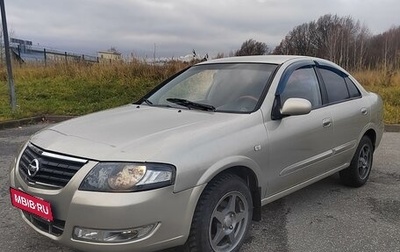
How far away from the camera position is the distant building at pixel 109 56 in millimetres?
14430

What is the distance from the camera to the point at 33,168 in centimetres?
253

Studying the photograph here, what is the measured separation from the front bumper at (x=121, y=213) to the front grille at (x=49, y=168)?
0.05m

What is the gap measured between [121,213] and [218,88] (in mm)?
1698

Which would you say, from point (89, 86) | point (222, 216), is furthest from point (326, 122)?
point (89, 86)

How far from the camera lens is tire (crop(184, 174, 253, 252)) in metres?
2.50

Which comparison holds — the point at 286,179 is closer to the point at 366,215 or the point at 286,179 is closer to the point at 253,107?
the point at 253,107

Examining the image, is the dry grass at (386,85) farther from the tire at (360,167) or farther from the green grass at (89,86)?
the tire at (360,167)

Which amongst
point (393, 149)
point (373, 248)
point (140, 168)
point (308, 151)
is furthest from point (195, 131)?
point (393, 149)

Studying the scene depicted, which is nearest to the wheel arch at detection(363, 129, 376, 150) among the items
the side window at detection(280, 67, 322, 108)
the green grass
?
the side window at detection(280, 67, 322, 108)

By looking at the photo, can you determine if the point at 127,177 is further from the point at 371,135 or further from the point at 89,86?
the point at 89,86

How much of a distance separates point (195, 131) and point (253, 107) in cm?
71

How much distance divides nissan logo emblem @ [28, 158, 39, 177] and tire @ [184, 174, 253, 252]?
1.10m

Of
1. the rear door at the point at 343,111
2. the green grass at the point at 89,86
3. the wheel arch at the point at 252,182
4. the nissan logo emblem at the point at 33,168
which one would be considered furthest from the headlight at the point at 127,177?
the green grass at the point at 89,86

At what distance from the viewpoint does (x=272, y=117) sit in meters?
3.16
